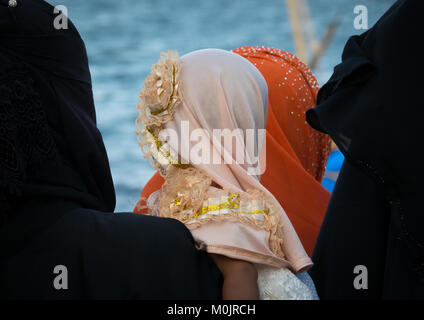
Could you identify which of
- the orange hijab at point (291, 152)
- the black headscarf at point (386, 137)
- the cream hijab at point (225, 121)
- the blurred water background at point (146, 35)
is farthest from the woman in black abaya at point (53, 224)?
the blurred water background at point (146, 35)

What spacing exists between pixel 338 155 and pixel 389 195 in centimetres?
186

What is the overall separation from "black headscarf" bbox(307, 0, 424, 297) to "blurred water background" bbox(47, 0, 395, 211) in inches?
171

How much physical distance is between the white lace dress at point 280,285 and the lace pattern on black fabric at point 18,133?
49 cm

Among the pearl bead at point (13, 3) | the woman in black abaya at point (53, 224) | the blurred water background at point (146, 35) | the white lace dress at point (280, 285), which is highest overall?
the blurred water background at point (146, 35)

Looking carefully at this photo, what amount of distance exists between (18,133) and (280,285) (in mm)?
585

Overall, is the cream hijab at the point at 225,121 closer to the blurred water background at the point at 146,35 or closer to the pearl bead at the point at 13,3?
the pearl bead at the point at 13,3

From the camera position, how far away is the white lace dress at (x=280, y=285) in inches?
44.1

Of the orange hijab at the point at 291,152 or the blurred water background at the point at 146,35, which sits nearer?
the orange hijab at the point at 291,152

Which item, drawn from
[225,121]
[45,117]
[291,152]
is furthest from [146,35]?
[45,117]

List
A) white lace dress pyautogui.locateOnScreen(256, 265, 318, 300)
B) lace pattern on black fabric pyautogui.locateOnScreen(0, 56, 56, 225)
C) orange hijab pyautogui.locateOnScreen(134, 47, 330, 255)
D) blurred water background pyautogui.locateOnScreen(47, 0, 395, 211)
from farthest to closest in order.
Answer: blurred water background pyautogui.locateOnScreen(47, 0, 395, 211)
orange hijab pyautogui.locateOnScreen(134, 47, 330, 255)
white lace dress pyautogui.locateOnScreen(256, 265, 318, 300)
lace pattern on black fabric pyautogui.locateOnScreen(0, 56, 56, 225)

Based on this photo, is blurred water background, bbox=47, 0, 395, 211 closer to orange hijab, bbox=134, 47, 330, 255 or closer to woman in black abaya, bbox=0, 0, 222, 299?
orange hijab, bbox=134, 47, 330, 255

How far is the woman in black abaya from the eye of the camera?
3.42 feet

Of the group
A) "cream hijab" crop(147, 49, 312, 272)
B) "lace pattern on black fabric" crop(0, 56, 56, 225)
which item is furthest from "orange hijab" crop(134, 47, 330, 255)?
"lace pattern on black fabric" crop(0, 56, 56, 225)

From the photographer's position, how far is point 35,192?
1054 millimetres
